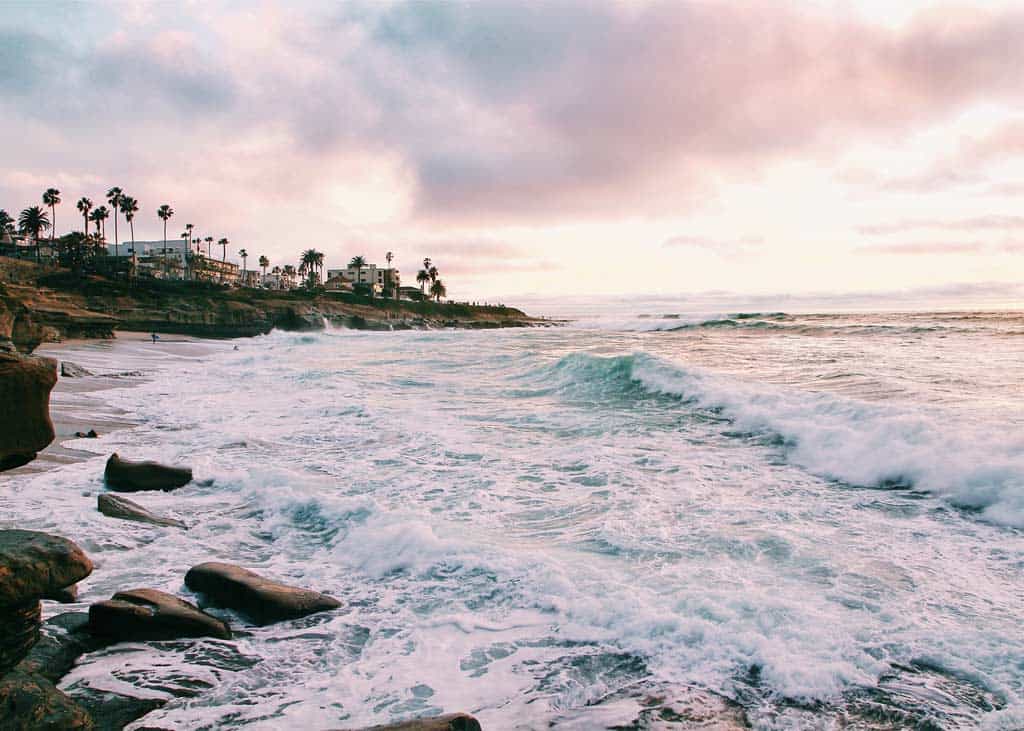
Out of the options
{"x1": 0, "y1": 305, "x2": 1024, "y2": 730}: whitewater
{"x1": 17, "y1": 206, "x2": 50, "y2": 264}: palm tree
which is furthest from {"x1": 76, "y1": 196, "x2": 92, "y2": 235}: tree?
{"x1": 0, "y1": 305, "x2": 1024, "y2": 730}: whitewater

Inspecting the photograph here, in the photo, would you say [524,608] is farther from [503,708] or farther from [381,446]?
[381,446]

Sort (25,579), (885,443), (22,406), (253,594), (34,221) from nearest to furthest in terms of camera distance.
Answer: (25,579), (22,406), (253,594), (885,443), (34,221)

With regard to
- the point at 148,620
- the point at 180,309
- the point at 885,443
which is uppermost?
the point at 180,309

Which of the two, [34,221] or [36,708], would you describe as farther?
[34,221]

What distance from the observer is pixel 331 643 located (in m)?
4.41

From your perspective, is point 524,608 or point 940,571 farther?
point 940,571

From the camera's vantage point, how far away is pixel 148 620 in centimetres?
430

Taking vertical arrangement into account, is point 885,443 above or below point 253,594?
above

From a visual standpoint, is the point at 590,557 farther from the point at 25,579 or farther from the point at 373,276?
the point at 373,276

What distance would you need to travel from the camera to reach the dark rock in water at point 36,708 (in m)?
2.98

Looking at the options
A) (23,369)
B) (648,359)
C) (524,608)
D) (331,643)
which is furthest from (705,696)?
(648,359)

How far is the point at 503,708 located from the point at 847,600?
3.07 meters

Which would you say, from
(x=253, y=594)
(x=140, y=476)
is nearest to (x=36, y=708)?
(x=253, y=594)

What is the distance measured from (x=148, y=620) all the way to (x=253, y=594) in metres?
0.74
